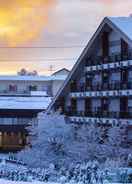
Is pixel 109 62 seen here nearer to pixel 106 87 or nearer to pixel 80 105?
pixel 106 87

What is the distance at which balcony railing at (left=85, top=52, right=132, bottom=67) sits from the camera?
42.3m

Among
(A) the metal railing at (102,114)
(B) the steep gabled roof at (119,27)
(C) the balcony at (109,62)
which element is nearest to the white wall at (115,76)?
(C) the balcony at (109,62)

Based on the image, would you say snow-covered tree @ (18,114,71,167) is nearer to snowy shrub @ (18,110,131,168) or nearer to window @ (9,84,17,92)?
snowy shrub @ (18,110,131,168)

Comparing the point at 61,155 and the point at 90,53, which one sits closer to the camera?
the point at 61,155

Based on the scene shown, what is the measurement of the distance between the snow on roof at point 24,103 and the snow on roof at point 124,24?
73.5ft

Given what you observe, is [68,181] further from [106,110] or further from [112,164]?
[106,110]

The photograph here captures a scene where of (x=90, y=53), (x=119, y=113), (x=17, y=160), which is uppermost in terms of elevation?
(x=90, y=53)

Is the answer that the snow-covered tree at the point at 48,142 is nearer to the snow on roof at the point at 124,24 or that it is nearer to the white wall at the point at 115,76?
the white wall at the point at 115,76

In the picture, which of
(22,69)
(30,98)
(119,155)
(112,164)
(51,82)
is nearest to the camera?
(112,164)

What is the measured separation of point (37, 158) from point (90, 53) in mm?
10465

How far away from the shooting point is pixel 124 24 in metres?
42.7

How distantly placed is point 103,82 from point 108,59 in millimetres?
2097

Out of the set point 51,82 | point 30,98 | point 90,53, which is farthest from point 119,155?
point 51,82

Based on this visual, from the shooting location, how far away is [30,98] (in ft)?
223
